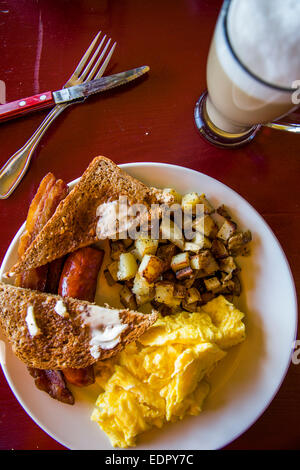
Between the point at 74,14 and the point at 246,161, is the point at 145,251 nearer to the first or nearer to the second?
the point at 246,161

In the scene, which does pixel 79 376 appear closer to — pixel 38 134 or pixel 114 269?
pixel 114 269

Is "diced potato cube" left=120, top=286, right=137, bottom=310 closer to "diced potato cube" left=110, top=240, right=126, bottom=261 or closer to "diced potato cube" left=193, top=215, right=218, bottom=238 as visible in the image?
"diced potato cube" left=110, top=240, right=126, bottom=261

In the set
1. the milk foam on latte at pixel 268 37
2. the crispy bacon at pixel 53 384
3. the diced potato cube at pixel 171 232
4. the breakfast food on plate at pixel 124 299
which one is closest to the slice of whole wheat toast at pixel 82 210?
the breakfast food on plate at pixel 124 299

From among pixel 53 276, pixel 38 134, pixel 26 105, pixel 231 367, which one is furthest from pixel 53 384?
pixel 26 105

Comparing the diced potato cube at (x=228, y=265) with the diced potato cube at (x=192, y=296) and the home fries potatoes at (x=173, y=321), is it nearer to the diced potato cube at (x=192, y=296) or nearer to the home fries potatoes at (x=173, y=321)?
the home fries potatoes at (x=173, y=321)

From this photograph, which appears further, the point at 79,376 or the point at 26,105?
the point at 26,105

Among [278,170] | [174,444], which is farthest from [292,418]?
[278,170]
